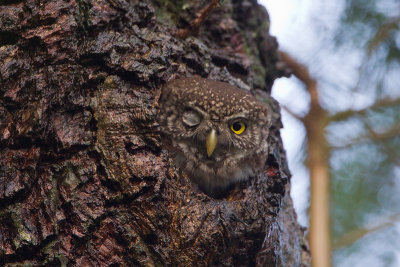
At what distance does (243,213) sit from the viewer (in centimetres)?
216

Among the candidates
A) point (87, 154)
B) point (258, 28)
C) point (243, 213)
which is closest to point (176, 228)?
point (243, 213)

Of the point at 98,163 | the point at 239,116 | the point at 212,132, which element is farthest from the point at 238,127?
the point at 98,163

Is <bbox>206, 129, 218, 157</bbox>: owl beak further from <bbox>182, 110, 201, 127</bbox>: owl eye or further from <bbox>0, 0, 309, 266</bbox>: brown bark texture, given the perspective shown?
<bbox>0, 0, 309, 266</bbox>: brown bark texture

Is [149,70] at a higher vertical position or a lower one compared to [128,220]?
higher

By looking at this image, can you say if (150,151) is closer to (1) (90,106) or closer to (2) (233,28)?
(1) (90,106)

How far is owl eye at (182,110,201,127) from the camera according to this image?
105 inches

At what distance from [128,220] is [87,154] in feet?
1.21

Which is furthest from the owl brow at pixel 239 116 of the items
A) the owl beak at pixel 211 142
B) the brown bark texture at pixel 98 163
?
the brown bark texture at pixel 98 163

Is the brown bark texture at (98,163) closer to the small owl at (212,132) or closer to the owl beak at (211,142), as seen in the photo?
the small owl at (212,132)

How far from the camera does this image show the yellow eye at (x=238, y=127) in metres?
2.80

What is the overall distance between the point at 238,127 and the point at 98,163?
1048 millimetres

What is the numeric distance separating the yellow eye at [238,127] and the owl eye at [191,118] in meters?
0.24

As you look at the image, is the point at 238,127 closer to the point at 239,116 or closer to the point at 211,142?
the point at 239,116

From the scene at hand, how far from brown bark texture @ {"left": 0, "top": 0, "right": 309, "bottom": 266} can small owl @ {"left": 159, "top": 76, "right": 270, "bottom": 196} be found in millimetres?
178
